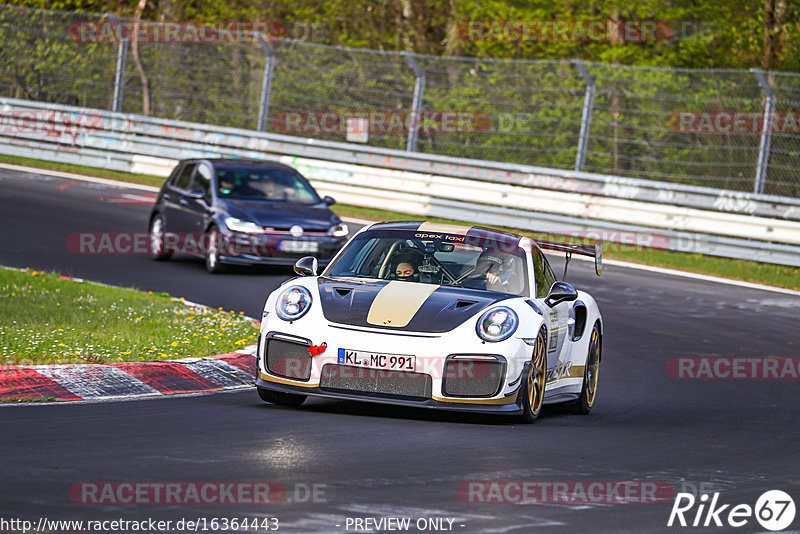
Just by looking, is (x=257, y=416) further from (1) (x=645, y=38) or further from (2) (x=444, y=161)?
(1) (x=645, y=38)

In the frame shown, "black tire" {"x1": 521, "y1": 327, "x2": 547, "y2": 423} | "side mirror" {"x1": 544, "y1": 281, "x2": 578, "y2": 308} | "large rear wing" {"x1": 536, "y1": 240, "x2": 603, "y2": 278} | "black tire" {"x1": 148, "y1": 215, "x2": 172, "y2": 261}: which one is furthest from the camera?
"black tire" {"x1": 148, "y1": 215, "x2": 172, "y2": 261}

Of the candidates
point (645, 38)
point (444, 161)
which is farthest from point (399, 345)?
point (645, 38)

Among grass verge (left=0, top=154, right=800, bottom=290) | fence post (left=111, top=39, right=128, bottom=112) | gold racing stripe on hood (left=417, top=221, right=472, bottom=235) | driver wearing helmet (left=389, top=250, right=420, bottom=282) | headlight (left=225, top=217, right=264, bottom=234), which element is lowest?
grass verge (left=0, top=154, right=800, bottom=290)

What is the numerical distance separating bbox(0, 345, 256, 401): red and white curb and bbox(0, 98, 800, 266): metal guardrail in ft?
38.1

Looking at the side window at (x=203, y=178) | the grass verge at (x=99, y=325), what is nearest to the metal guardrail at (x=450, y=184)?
the side window at (x=203, y=178)

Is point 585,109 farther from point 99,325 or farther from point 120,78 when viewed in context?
point 99,325

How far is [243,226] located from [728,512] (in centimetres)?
1125

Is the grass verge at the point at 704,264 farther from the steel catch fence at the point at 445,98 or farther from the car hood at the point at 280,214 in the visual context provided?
the car hood at the point at 280,214

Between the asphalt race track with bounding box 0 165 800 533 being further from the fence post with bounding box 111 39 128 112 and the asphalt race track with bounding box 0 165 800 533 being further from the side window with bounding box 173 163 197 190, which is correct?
the fence post with bounding box 111 39 128 112

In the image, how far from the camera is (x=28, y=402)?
8.52 metres

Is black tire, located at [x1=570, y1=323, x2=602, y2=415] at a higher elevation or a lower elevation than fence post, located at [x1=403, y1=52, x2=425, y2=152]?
lower

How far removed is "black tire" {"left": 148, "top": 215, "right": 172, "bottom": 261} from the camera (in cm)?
1803

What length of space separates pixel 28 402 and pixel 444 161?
15.6 meters

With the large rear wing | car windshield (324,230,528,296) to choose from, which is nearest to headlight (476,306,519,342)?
car windshield (324,230,528,296)
